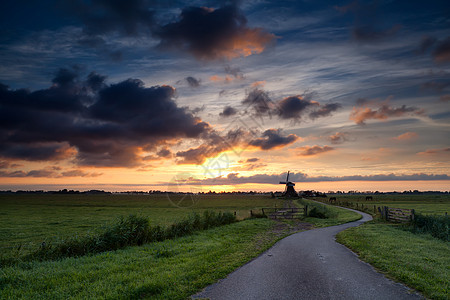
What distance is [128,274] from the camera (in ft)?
32.8

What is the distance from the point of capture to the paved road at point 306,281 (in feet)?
26.4

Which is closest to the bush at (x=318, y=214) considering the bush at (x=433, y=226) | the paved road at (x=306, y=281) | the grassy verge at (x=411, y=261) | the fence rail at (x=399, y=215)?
the fence rail at (x=399, y=215)

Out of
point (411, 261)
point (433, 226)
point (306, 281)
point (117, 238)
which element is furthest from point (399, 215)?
point (117, 238)

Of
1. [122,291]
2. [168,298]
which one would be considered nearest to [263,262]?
[168,298]

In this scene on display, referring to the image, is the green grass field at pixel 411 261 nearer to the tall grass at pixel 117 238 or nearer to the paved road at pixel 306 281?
the paved road at pixel 306 281

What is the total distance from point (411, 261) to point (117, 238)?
1555 cm

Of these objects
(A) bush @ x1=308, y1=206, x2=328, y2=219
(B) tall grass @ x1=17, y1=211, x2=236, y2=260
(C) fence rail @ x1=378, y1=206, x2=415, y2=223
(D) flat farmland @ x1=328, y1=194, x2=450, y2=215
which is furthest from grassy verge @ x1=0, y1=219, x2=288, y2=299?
(D) flat farmland @ x1=328, y1=194, x2=450, y2=215

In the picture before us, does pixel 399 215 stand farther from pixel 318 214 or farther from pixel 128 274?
pixel 128 274

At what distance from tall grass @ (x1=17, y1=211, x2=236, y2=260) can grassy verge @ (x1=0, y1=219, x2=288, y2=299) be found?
3.79 ft

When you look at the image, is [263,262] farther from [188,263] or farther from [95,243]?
[95,243]

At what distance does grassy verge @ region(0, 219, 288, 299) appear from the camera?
27.0 ft

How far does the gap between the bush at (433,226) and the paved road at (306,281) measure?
1435 centimetres

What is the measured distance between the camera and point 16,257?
1185cm

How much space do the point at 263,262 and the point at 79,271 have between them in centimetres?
785
